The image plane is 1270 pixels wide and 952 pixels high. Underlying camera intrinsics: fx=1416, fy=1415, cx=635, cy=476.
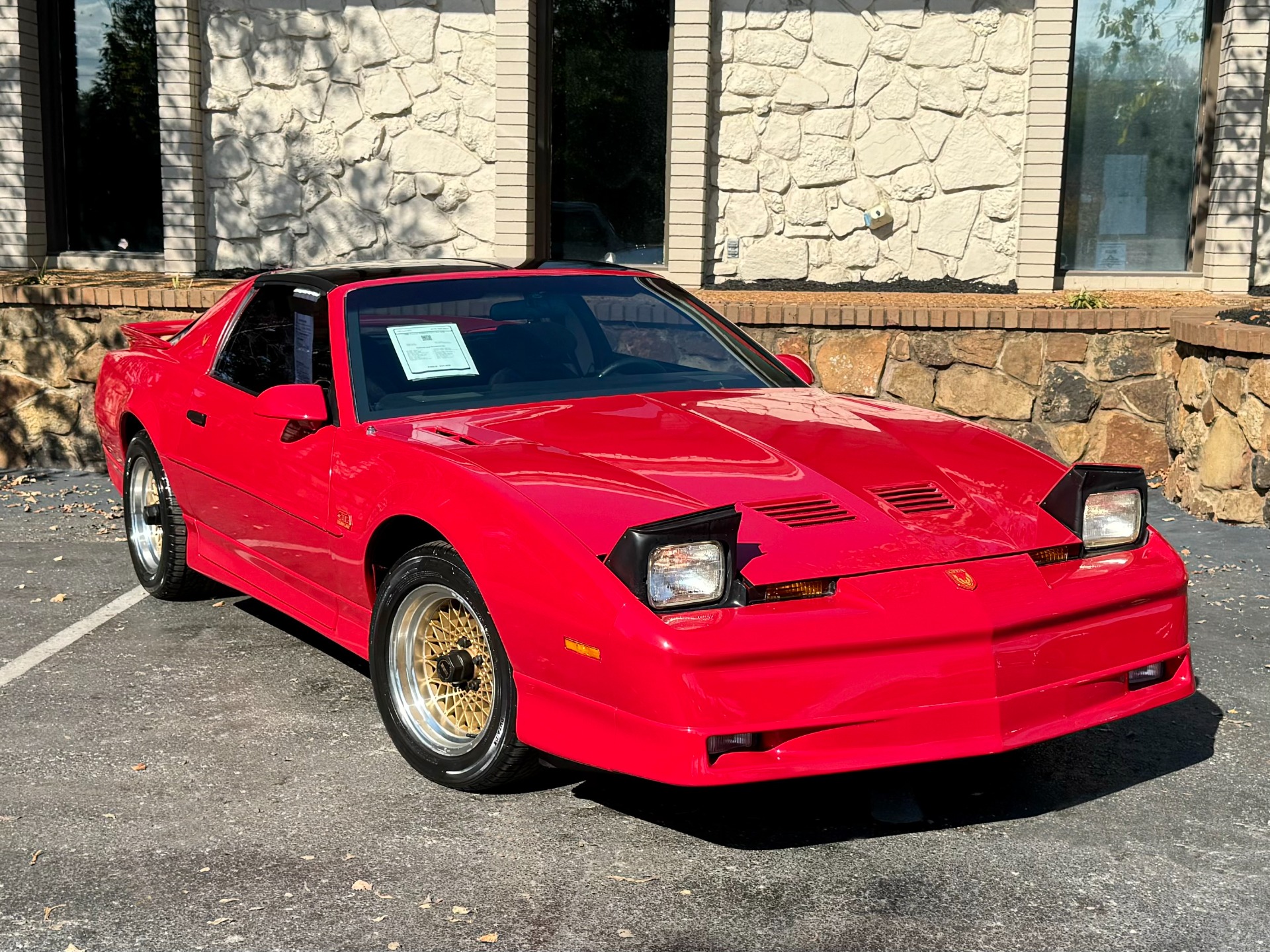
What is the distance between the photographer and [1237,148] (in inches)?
442

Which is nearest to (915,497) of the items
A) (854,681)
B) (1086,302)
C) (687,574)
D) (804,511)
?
(804,511)

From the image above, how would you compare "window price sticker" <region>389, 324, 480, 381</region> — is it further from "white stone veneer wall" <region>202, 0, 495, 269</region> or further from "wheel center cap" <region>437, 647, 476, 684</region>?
"white stone veneer wall" <region>202, 0, 495, 269</region>

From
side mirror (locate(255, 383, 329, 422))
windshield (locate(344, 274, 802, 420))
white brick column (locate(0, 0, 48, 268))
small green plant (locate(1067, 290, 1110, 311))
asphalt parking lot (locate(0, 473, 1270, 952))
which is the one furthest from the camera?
white brick column (locate(0, 0, 48, 268))

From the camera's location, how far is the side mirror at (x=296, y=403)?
464cm

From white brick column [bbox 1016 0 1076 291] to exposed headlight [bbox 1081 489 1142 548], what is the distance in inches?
301

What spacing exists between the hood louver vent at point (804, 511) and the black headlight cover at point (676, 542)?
302 mm

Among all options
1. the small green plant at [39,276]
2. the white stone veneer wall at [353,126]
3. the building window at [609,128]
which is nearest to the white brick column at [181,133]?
the white stone veneer wall at [353,126]

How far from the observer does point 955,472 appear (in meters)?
4.18

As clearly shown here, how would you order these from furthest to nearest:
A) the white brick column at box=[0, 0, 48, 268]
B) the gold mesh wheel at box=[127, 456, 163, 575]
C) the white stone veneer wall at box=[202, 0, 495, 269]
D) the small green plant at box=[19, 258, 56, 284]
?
the white brick column at box=[0, 0, 48, 268]
the white stone veneer wall at box=[202, 0, 495, 269]
the small green plant at box=[19, 258, 56, 284]
the gold mesh wheel at box=[127, 456, 163, 575]

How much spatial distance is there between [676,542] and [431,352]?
5.53 ft

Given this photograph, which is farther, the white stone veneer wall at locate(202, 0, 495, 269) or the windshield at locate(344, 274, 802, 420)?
the white stone veneer wall at locate(202, 0, 495, 269)

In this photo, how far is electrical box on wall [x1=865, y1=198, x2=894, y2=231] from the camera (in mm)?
11539

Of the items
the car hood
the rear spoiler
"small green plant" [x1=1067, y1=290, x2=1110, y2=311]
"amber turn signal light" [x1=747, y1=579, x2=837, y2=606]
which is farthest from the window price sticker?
"small green plant" [x1=1067, y1=290, x2=1110, y2=311]

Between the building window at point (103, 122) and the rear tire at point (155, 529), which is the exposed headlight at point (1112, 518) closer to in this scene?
the rear tire at point (155, 529)
